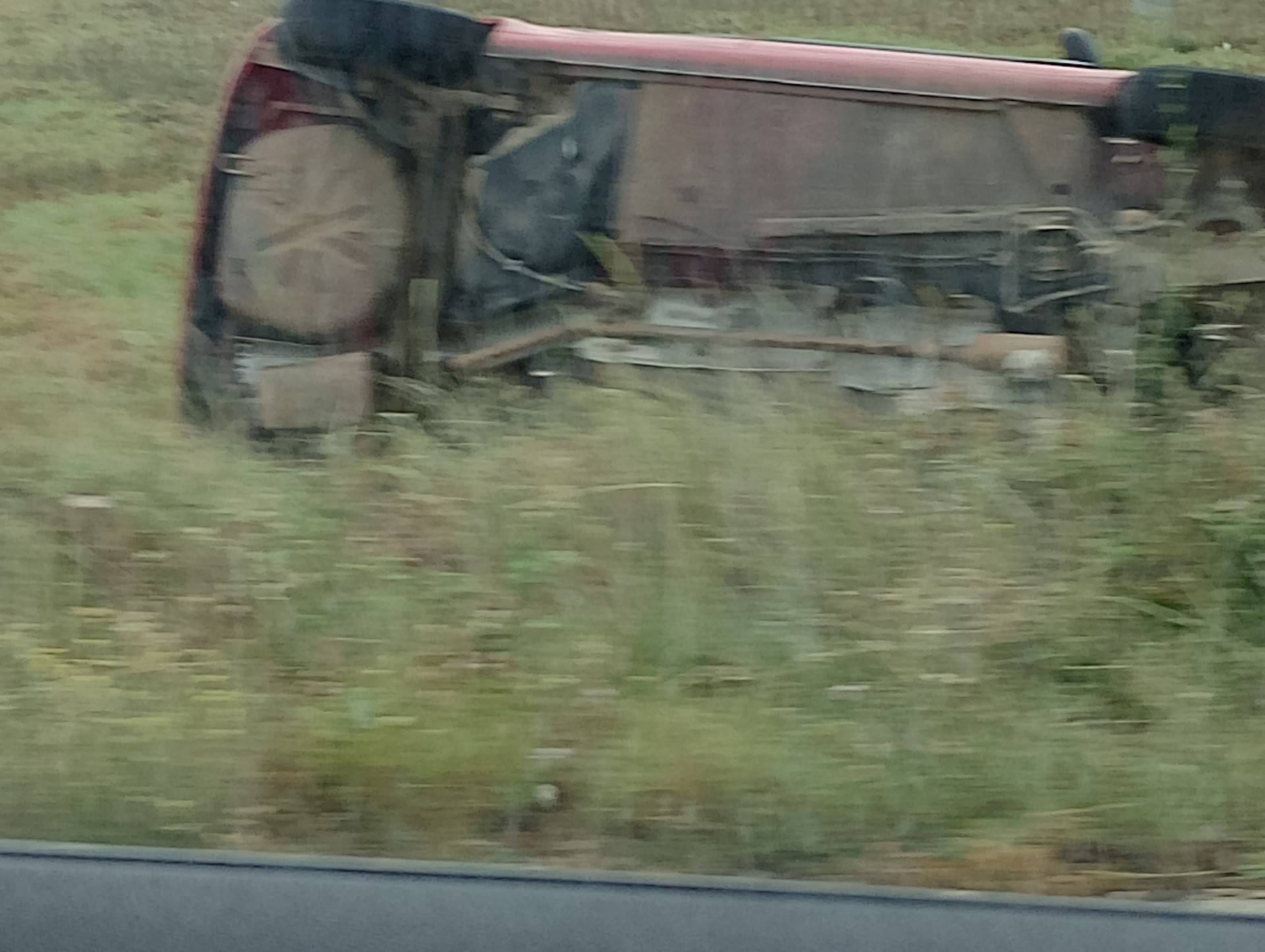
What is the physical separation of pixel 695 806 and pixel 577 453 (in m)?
1.33

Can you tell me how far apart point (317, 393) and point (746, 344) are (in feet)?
4.03

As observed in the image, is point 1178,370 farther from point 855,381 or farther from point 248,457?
point 248,457

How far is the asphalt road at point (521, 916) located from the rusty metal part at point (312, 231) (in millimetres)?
2571

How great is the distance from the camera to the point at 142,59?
14.6ft

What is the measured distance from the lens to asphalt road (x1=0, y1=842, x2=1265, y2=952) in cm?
166

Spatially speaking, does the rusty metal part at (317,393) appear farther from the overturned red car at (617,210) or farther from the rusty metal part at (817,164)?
the rusty metal part at (817,164)

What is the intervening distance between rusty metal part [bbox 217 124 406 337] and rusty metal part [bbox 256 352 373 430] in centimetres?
11

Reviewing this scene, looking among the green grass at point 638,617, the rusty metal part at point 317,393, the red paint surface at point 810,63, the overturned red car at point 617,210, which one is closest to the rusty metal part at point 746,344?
the overturned red car at point 617,210

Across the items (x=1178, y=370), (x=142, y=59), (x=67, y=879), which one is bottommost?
(x=67, y=879)

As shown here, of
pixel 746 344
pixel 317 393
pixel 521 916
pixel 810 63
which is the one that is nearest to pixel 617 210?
pixel 746 344

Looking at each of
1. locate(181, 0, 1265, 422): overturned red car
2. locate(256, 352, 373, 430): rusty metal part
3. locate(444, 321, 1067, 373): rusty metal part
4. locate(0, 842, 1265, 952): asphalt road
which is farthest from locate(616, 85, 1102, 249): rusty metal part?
locate(0, 842, 1265, 952): asphalt road

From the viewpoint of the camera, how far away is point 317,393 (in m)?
4.04

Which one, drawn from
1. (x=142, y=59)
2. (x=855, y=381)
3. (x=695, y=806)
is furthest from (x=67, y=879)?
(x=142, y=59)

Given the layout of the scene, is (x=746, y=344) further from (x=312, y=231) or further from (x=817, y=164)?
(x=312, y=231)
